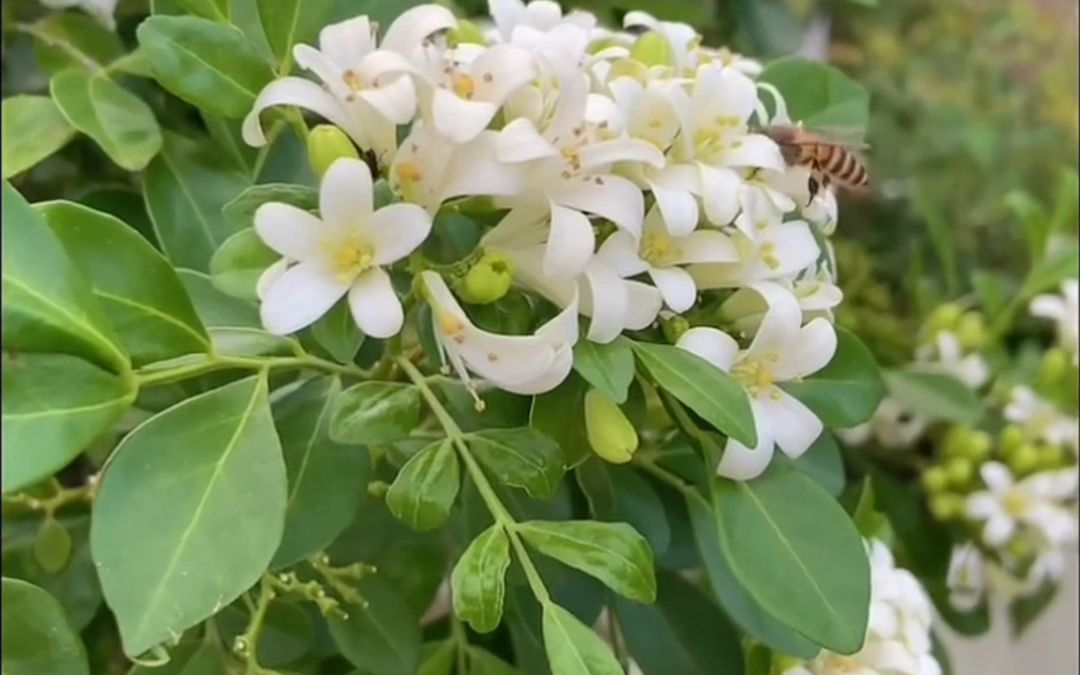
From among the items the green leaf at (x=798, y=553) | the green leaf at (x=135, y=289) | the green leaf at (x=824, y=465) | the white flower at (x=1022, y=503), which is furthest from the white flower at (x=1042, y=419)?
the green leaf at (x=135, y=289)

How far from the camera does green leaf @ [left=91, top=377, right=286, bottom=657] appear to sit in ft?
1.36

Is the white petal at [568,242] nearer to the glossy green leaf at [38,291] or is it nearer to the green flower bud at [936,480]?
the glossy green leaf at [38,291]

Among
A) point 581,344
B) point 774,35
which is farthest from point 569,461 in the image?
point 774,35

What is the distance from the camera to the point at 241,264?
0.49 meters

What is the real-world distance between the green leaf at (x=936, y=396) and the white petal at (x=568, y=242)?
0.53 meters

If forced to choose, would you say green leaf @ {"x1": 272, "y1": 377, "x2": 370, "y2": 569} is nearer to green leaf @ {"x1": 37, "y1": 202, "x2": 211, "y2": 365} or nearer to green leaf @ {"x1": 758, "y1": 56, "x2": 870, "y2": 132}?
green leaf @ {"x1": 37, "y1": 202, "x2": 211, "y2": 365}

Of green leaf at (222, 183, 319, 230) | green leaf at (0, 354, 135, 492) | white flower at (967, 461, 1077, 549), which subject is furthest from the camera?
white flower at (967, 461, 1077, 549)

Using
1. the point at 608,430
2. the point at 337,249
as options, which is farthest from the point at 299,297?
the point at 608,430

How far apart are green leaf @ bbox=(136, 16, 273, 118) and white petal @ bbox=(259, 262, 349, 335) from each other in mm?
100

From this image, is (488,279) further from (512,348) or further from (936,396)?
(936,396)

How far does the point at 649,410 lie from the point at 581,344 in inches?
6.1

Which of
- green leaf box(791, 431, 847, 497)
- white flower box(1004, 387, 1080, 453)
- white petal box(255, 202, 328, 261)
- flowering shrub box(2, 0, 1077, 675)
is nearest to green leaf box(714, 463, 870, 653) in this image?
flowering shrub box(2, 0, 1077, 675)

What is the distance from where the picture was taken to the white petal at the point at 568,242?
0.46 meters

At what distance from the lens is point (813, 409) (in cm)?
60
